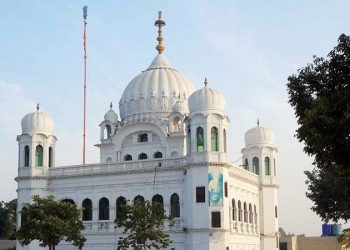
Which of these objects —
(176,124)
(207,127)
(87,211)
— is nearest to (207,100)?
(207,127)

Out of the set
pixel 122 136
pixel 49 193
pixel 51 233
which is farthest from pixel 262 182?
pixel 51 233

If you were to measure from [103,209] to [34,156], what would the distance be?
690 cm

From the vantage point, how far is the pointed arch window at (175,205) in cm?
4681

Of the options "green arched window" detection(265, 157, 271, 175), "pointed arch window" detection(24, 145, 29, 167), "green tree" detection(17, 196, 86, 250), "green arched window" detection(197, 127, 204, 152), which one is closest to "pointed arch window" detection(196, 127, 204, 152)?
"green arched window" detection(197, 127, 204, 152)

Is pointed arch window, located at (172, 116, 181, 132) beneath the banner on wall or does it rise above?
above

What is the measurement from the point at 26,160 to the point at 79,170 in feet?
14.3

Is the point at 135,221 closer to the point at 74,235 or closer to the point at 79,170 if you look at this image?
the point at 74,235

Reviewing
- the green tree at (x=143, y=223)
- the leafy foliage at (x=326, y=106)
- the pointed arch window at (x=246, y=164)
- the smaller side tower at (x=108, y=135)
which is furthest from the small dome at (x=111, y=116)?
the leafy foliage at (x=326, y=106)

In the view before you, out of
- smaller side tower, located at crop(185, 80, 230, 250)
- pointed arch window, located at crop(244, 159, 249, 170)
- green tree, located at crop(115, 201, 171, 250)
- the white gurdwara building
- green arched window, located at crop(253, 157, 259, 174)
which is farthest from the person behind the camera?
pointed arch window, located at crop(244, 159, 249, 170)

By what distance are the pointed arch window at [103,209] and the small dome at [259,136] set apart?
14.8 metres

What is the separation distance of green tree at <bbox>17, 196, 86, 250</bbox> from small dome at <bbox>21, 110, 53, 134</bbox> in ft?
36.3

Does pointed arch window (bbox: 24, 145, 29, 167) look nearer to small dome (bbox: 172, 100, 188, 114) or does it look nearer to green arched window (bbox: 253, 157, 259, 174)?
small dome (bbox: 172, 100, 188, 114)

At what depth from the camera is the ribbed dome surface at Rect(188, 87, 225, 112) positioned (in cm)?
4728

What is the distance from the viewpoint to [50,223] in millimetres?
40062
